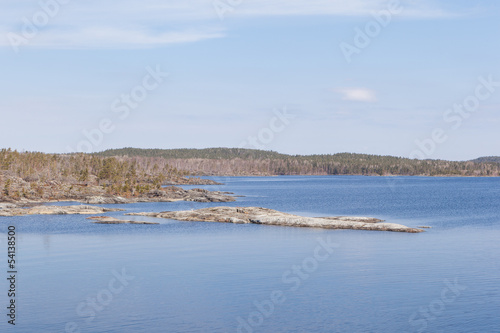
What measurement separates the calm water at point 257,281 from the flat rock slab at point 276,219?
2.54 m

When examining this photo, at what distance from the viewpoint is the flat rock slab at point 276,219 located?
68.8 meters

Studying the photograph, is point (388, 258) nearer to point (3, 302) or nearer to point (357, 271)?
point (357, 271)

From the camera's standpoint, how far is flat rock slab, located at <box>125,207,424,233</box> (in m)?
68.8

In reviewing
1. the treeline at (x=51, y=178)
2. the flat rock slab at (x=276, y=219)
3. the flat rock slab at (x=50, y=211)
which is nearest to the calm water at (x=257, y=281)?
the flat rock slab at (x=276, y=219)

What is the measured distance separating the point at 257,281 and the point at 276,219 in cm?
3515

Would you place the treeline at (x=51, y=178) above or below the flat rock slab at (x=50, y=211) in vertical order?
above

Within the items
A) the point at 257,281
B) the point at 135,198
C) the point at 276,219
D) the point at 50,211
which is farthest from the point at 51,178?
the point at 257,281

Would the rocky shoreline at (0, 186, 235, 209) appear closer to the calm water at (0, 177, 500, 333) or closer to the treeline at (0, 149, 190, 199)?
the treeline at (0, 149, 190, 199)

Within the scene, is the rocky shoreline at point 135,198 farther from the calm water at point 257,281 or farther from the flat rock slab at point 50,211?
the calm water at point 257,281

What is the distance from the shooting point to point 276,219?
75.4m

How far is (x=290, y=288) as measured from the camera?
38.7 m

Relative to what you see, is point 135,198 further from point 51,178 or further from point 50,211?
point 51,178

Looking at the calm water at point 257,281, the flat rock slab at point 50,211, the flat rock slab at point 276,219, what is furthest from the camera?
the flat rock slab at point 50,211

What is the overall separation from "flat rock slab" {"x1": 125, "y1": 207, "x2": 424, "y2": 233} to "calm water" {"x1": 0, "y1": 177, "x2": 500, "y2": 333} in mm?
2536
